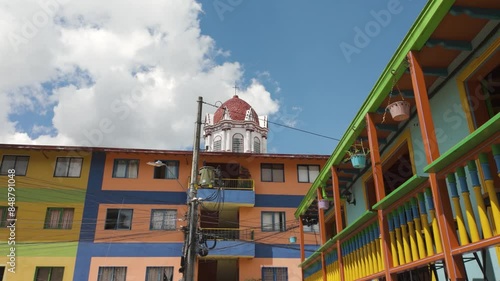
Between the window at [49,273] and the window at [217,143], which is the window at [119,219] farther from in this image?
the window at [217,143]

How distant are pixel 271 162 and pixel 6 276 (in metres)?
16.9

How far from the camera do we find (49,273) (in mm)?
22953

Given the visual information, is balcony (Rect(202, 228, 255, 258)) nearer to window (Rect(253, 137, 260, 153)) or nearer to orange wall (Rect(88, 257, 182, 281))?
orange wall (Rect(88, 257, 182, 281))

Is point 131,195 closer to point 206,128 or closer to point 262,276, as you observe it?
point 262,276

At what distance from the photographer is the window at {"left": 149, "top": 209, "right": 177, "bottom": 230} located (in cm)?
2480

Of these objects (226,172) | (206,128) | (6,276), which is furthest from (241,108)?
(6,276)

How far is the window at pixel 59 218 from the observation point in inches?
953

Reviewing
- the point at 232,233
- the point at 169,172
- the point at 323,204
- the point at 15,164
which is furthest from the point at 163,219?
the point at 323,204

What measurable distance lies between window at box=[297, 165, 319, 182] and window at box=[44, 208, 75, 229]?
14.5m

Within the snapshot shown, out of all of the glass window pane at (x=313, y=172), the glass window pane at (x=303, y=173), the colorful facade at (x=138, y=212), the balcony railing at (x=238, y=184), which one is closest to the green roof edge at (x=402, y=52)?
the colorful facade at (x=138, y=212)

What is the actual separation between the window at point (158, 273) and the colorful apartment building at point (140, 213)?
2.1 inches

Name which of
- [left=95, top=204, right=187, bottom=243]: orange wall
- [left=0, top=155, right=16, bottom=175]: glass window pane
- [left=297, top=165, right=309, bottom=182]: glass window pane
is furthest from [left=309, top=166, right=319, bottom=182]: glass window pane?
[left=0, top=155, right=16, bottom=175]: glass window pane

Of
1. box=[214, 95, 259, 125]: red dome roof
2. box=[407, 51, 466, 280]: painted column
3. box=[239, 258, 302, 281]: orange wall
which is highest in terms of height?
box=[214, 95, 259, 125]: red dome roof

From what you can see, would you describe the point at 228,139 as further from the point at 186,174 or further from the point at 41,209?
the point at 41,209
